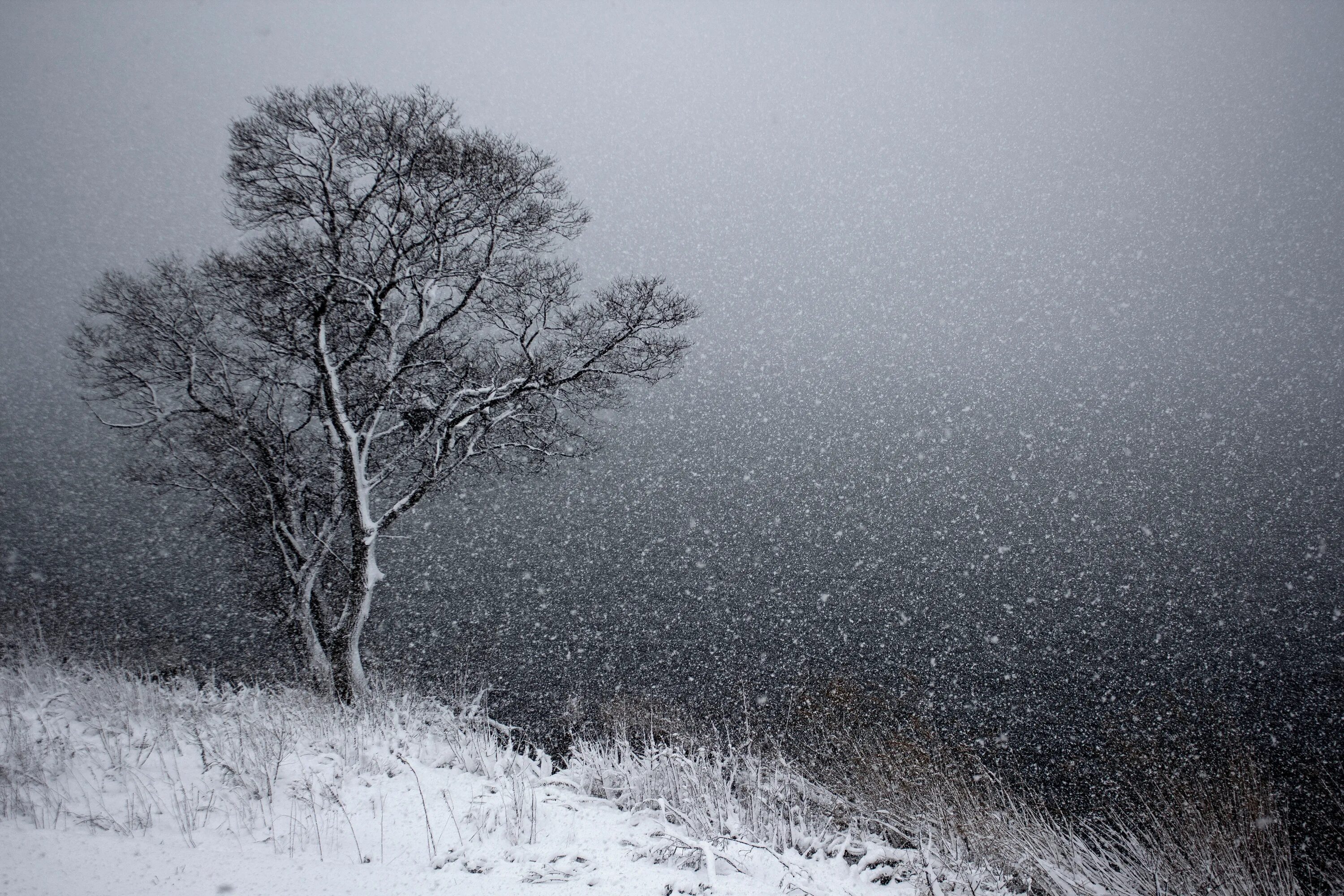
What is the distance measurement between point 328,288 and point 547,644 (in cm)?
3906

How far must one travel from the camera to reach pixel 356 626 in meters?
8.66

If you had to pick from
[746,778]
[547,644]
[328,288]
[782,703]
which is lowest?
[782,703]

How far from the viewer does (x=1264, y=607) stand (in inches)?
2331

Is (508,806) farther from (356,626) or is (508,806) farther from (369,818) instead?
A: (356,626)

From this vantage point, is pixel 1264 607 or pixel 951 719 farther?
pixel 1264 607

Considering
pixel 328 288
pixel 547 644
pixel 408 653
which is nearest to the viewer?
pixel 328 288

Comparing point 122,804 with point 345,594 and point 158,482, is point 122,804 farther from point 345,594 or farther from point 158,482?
point 345,594

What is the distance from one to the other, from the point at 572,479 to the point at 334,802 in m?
71.4

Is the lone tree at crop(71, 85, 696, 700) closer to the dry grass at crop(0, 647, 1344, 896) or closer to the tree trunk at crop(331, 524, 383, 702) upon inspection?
the tree trunk at crop(331, 524, 383, 702)

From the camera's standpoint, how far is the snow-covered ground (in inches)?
107

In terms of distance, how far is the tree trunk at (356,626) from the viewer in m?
8.46

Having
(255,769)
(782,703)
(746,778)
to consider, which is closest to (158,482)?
(255,769)

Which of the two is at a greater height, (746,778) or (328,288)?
(328,288)

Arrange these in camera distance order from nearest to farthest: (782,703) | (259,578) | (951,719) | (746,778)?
(746,778)
(259,578)
(782,703)
(951,719)
